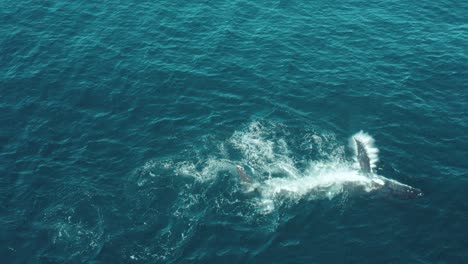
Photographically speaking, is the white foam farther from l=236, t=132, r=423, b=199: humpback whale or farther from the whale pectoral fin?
the whale pectoral fin

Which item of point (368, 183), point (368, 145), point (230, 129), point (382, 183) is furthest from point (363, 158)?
point (230, 129)

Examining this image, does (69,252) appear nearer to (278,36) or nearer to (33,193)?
(33,193)

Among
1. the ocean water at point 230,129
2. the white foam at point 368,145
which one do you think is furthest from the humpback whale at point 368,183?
the ocean water at point 230,129

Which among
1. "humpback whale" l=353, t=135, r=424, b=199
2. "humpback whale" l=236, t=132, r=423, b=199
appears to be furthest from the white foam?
"humpback whale" l=353, t=135, r=424, b=199

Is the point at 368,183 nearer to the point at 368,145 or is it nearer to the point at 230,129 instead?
the point at 368,145

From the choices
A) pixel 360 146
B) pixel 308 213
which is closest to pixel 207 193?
pixel 308 213

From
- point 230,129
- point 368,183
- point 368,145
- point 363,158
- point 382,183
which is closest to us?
point 382,183
